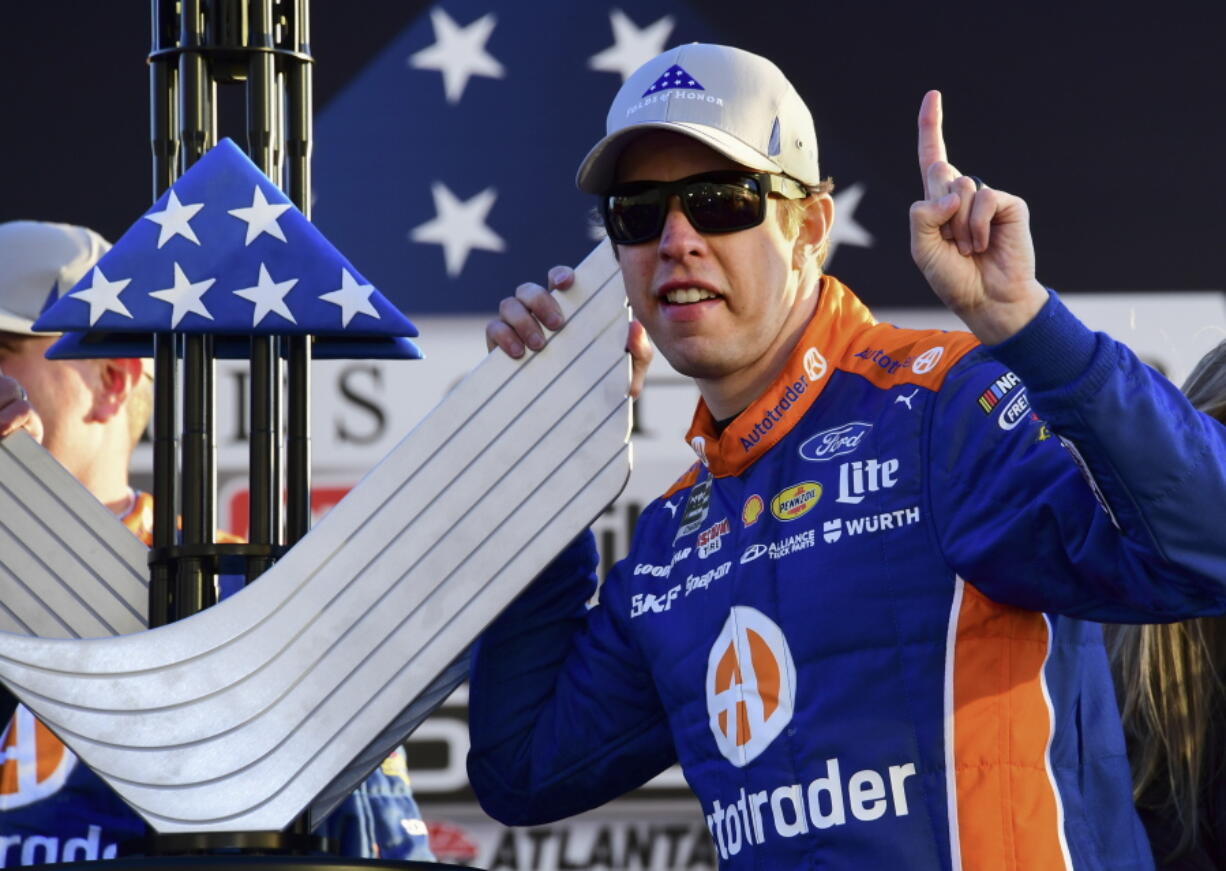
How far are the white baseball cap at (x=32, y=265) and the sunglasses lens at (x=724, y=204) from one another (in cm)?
91

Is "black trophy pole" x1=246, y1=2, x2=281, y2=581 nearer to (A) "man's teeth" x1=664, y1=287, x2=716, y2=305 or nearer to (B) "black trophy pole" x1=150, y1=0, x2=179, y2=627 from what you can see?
(B) "black trophy pole" x1=150, y1=0, x2=179, y2=627

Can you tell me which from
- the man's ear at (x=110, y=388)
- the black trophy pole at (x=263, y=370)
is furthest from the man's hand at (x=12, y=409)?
the man's ear at (x=110, y=388)

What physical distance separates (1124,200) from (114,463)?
1.78m

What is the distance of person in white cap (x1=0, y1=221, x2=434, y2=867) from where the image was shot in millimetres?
2383

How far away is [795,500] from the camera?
182cm

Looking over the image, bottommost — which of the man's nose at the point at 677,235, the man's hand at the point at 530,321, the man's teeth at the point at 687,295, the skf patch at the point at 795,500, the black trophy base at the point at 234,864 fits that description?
the black trophy base at the point at 234,864

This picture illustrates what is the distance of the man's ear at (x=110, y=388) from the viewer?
271 cm

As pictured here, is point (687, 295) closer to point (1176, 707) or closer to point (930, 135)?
point (930, 135)

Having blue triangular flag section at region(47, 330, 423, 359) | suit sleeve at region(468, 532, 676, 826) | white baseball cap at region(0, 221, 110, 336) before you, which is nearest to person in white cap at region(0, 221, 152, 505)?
white baseball cap at region(0, 221, 110, 336)

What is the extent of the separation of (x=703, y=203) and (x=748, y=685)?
48cm

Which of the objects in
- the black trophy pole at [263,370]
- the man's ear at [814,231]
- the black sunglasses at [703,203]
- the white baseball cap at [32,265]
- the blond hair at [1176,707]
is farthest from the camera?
the white baseball cap at [32,265]

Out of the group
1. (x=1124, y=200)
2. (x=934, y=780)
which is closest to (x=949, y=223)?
(x=934, y=780)

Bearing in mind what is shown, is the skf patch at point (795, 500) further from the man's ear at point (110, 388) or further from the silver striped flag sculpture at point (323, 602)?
the man's ear at point (110, 388)

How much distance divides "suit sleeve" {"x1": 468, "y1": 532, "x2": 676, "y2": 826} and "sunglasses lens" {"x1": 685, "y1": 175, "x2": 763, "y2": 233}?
0.45 m
